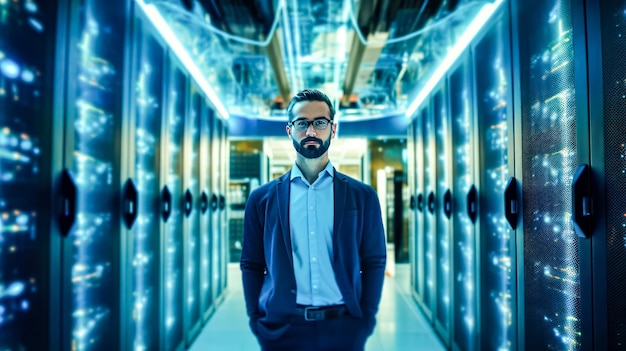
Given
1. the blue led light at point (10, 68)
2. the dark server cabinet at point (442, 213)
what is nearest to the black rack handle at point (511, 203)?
the dark server cabinet at point (442, 213)

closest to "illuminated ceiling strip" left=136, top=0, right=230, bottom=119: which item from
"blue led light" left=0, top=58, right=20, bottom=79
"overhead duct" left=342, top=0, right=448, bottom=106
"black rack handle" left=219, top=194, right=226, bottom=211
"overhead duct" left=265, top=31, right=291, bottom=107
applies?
"overhead duct" left=265, top=31, right=291, bottom=107

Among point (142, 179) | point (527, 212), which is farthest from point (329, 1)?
point (527, 212)

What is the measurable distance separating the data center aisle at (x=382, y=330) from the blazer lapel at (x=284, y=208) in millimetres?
2780

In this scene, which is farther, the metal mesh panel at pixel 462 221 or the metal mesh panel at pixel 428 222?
the metal mesh panel at pixel 428 222

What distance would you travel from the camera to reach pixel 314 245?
120 cm

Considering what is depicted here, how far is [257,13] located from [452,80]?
1694 mm

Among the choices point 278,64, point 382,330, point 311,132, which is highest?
A: point 278,64

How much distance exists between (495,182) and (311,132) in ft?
6.20

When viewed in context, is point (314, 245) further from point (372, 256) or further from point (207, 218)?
point (207, 218)

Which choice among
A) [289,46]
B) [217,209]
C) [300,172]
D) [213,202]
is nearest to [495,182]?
[300,172]

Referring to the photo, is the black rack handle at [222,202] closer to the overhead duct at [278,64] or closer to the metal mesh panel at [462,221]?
the overhead duct at [278,64]

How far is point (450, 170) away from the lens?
12.3 ft

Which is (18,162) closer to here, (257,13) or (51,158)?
(51,158)

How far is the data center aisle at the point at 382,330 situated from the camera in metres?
3.88
